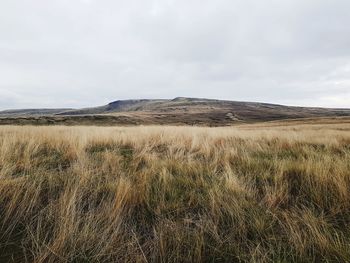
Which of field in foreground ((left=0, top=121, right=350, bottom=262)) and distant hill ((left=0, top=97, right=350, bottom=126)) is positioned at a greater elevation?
field in foreground ((left=0, top=121, right=350, bottom=262))

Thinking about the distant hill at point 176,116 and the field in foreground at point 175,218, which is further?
the distant hill at point 176,116

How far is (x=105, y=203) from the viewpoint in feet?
7.82

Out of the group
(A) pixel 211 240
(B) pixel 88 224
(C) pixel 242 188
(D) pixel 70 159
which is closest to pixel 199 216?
(A) pixel 211 240

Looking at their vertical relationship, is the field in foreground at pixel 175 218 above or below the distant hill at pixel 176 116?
above

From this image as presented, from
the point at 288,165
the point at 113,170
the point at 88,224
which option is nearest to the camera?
the point at 88,224

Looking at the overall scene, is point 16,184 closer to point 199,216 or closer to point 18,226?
point 18,226

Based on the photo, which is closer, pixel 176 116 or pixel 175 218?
pixel 175 218

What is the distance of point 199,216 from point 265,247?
2.01 ft

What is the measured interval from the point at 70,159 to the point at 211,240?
341 cm

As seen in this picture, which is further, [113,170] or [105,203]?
[113,170]

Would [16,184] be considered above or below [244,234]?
above

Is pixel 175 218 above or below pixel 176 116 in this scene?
above

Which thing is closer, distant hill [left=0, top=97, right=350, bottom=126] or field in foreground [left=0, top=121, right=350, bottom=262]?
field in foreground [left=0, top=121, right=350, bottom=262]

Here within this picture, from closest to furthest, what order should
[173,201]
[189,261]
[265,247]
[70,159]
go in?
[189,261]
[265,247]
[173,201]
[70,159]
